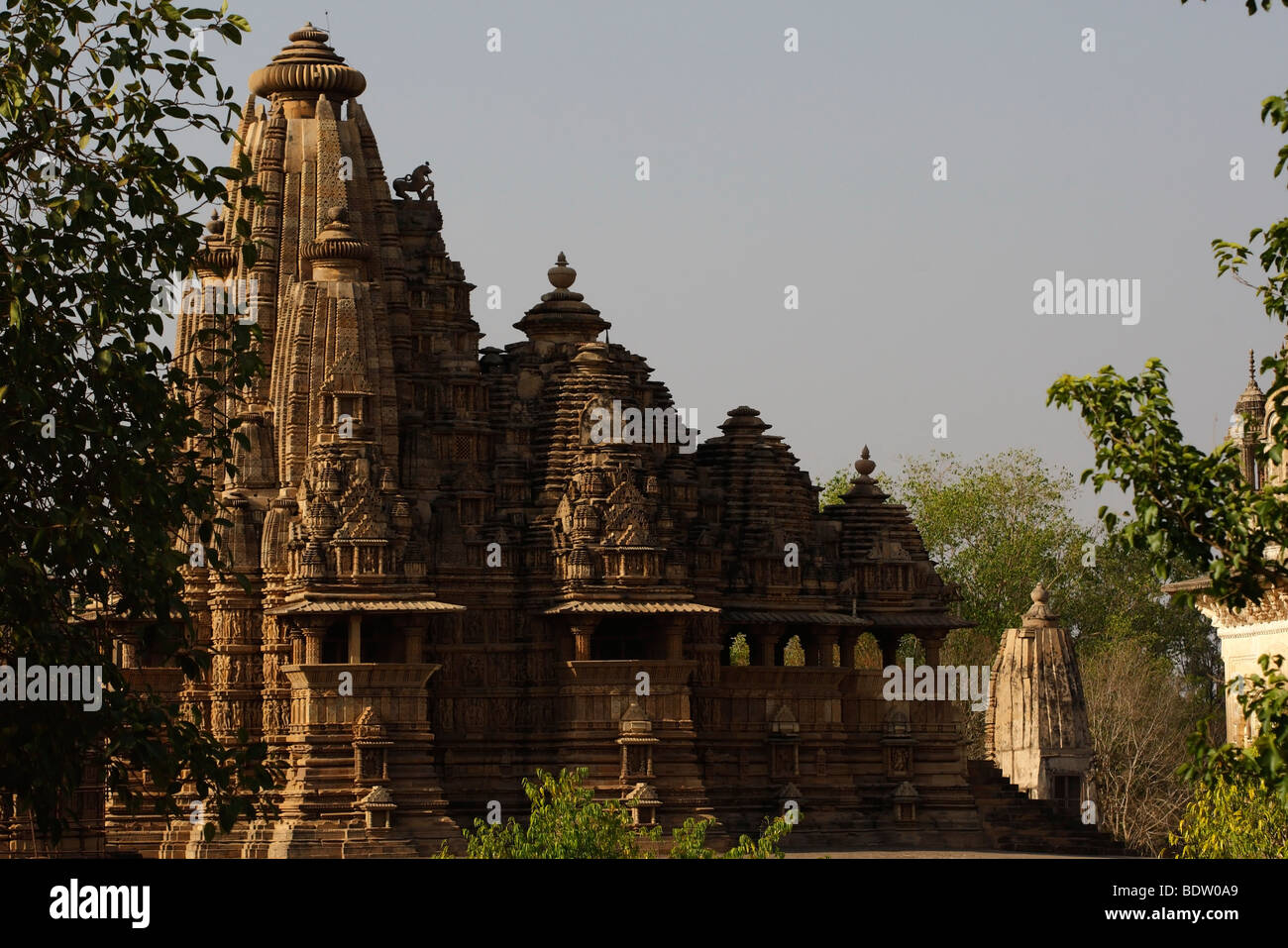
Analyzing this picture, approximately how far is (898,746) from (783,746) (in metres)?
2.87

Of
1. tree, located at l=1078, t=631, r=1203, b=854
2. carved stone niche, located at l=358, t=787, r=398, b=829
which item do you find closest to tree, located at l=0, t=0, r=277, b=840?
carved stone niche, located at l=358, t=787, r=398, b=829

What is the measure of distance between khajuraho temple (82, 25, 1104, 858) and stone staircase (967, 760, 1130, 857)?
0.09m

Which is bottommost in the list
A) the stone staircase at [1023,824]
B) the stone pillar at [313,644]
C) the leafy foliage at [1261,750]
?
the stone staircase at [1023,824]

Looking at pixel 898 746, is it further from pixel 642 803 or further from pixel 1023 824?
pixel 642 803

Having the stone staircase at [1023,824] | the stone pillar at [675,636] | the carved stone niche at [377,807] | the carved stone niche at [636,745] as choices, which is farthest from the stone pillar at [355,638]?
the stone staircase at [1023,824]

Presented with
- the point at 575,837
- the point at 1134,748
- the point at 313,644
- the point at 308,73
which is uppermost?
the point at 308,73

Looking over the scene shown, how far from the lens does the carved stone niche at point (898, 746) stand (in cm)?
5722

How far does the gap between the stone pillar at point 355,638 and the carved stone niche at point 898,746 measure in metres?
12.3

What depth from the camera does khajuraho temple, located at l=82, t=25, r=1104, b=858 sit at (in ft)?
164

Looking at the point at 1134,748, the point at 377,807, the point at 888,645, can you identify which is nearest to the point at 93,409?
the point at 377,807

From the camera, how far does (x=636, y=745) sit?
169 ft

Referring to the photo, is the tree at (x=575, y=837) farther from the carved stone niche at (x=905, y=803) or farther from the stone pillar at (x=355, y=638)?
the carved stone niche at (x=905, y=803)

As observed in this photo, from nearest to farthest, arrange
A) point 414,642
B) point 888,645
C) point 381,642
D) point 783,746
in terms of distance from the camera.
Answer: point 414,642 < point 381,642 < point 783,746 < point 888,645
